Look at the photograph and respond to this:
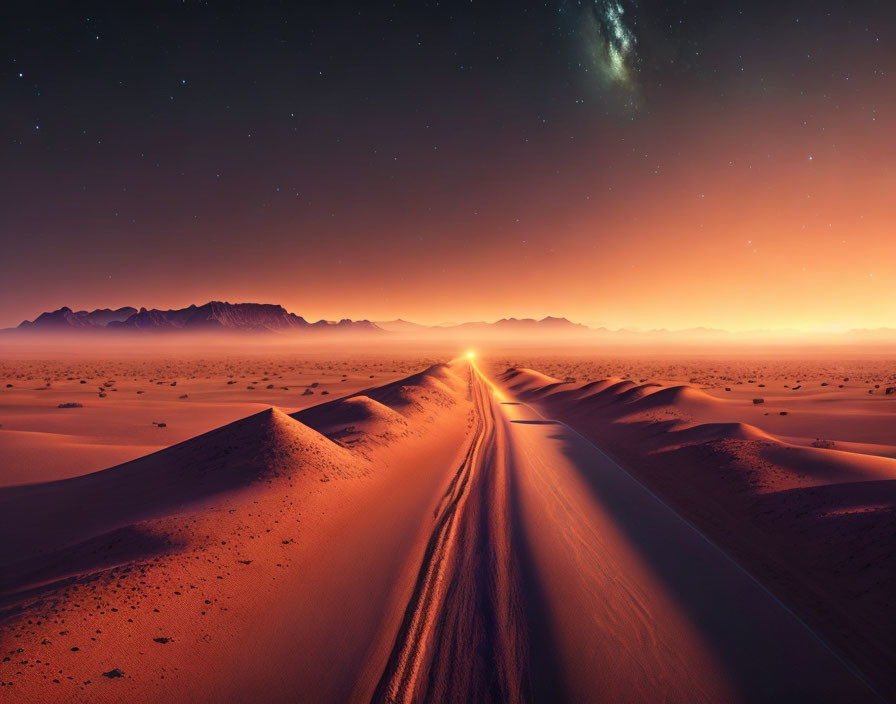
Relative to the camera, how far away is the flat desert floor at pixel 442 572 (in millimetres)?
5031

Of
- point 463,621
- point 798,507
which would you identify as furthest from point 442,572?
point 798,507

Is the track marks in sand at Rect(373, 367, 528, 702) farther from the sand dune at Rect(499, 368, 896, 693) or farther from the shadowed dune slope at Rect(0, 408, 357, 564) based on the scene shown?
the shadowed dune slope at Rect(0, 408, 357, 564)

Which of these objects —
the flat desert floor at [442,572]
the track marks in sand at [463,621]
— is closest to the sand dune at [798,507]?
the flat desert floor at [442,572]

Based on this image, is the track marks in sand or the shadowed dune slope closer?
the track marks in sand

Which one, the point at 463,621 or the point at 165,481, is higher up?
the point at 165,481

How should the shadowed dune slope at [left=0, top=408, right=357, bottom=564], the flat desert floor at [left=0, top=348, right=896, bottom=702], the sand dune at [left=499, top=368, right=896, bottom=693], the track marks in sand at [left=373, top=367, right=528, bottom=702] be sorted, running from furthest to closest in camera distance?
the shadowed dune slope at [left=0, top=408, right=357, bottom=564]
the sand dune at [left=499, top=368, right=896, bottom=693]
the flat desert floor at [left=0, top=348, right=896, bottom=702]
the track marks in sand at [left=373, top=367, right=528, bottom=702]

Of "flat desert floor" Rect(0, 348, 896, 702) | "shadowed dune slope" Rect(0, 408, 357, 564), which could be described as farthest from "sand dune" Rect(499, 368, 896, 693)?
"shadowed dune slope" Rect(0, 408, 357, 564)

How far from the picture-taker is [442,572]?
24.2 feet

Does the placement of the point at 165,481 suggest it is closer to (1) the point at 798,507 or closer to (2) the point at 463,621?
(2) the point at 463,621

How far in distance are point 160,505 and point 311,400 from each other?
1038 inches

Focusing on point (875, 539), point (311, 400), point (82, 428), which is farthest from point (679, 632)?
point (311, 400)

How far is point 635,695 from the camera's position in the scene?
4.87 metres

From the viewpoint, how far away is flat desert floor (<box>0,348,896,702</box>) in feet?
16.5

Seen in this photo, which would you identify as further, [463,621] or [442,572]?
[442,572]
